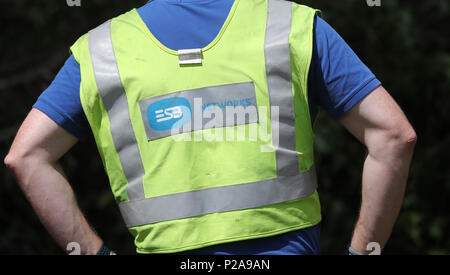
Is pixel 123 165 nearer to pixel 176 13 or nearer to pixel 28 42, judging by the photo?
pixel 176 13

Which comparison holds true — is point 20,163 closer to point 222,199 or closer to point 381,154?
point 222,199

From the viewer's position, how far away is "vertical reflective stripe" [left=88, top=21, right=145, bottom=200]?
160 centimetres

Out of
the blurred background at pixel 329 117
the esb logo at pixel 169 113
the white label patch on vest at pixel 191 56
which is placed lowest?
the blurred background at pixel 329 117

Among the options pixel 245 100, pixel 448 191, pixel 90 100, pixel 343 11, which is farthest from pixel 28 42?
pixel 448 191

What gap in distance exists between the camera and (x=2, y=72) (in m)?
3.73

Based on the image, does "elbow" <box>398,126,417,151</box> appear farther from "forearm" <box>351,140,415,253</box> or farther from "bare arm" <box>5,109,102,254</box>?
"bare arm" <box>5,109,102,254</box>

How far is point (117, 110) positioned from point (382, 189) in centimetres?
76

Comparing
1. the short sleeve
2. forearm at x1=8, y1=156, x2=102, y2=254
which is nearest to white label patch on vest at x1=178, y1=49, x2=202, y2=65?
the short sleeve

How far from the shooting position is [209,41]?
159 cm

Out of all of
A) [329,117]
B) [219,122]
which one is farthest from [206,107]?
[329,117]

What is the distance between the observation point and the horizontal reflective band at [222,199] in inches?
61.4

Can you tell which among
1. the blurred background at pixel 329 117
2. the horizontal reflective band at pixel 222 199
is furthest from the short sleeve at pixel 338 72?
the blurred background at pixel 329 117

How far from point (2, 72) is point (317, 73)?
8.83ft

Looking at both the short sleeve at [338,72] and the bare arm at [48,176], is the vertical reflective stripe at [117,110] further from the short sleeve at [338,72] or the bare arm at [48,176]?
the short sleeve at [338,72]
